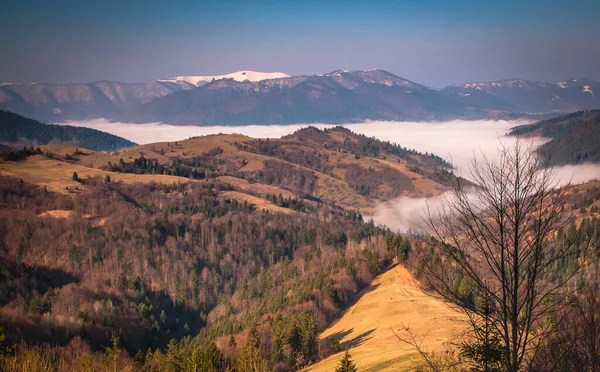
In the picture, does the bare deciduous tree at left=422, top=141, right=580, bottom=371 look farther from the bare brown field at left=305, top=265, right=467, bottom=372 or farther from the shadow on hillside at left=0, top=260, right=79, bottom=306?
the shadow on hillside at left=0, top=260, right=79, bottom=306

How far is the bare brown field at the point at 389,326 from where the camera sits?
149 ft

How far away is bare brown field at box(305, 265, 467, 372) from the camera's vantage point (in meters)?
45.5

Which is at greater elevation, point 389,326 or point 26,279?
point 389,326

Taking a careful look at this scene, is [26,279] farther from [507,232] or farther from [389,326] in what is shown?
[507,232]

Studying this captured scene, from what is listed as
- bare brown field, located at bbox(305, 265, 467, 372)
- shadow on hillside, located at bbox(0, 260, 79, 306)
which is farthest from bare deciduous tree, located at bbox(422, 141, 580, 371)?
shadow on hillside, located at bbox(0, 260, 79, 306)

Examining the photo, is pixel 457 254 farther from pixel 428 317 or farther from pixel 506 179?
pixel 428 317

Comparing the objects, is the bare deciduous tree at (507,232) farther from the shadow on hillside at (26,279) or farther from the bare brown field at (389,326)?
the shadow on hillside at (26,279)

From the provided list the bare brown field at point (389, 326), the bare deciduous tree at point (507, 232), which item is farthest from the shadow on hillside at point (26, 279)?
the bare deciduous tree at point (507, 232)

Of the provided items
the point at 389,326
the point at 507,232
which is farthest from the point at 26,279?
the point at 507,232

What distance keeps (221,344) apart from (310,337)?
25.2m

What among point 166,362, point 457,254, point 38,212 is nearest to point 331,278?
point 166,362

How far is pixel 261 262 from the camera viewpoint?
19800 cm

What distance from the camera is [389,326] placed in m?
69.2

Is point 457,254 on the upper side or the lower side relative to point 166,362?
upper
